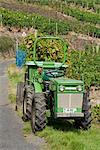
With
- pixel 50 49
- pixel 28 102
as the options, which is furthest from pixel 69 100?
pixel 50 49

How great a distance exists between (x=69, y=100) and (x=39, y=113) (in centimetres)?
85

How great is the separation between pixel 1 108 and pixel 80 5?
61.9 meters

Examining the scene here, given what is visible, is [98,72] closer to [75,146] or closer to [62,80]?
[62,80]

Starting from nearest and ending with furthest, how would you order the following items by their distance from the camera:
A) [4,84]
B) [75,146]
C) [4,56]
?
1. [75,146]
2. [4,84]
3. [4,56]

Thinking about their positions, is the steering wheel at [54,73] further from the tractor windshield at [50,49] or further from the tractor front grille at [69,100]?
the tractor windshield at [50,49]

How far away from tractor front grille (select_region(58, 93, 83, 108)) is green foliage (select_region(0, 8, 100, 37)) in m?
38.1

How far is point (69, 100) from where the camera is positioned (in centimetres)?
1289

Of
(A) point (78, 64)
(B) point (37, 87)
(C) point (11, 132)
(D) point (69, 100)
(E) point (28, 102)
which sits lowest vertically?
(A) point (78, 64)

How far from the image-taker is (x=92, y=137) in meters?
12.7

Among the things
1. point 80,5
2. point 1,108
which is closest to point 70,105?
point 1,108

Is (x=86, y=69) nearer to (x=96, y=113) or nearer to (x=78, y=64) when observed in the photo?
(x=78, y=64)

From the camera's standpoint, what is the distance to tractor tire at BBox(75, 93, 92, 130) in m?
13.1

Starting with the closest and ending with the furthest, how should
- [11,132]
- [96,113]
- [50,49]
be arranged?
[11,132] < [96,113] < [50,49]

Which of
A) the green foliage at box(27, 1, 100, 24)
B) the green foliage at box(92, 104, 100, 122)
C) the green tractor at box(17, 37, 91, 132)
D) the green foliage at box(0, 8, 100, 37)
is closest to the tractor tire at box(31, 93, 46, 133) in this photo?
the green tractor at box(17, 37, 91, 132)
